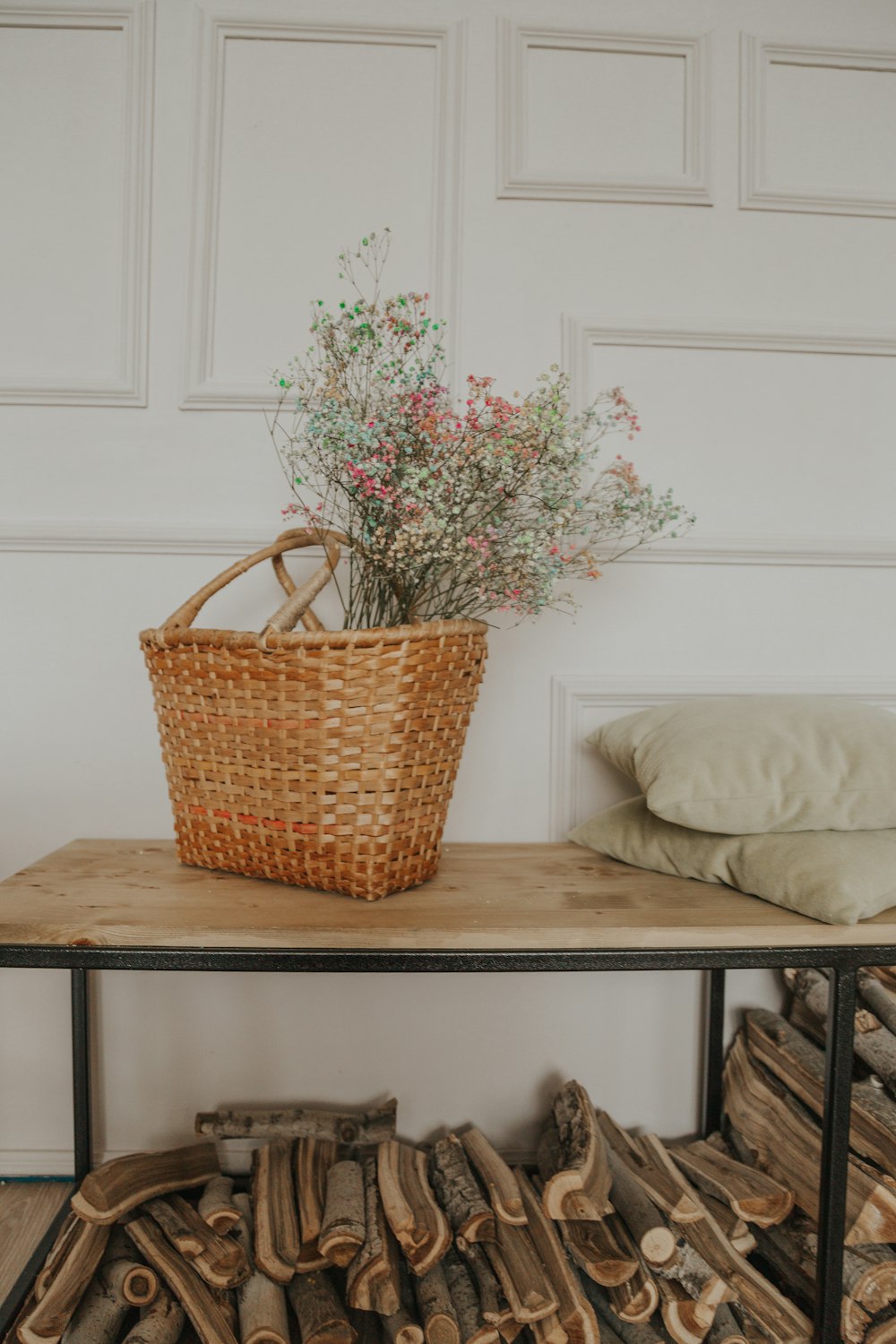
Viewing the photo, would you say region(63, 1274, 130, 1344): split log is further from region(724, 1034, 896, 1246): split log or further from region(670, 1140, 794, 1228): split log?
region(724, 1034, 896, 1246): split log

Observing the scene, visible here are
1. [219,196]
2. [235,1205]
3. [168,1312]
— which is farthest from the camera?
[219,196]

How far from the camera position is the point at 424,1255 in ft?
4.04

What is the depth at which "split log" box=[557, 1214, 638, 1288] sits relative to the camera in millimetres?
1204

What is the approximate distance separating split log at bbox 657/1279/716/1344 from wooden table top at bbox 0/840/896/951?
1.86 feet

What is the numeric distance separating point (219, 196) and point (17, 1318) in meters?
1.88

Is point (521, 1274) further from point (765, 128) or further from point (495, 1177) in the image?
point (765, 128)

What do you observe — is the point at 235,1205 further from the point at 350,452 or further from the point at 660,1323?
the point at 350,452

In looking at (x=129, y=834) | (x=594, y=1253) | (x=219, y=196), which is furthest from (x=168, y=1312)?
(x=219, y=196)

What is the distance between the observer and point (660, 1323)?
4.06ft

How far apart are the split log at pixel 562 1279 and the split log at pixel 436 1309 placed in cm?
15

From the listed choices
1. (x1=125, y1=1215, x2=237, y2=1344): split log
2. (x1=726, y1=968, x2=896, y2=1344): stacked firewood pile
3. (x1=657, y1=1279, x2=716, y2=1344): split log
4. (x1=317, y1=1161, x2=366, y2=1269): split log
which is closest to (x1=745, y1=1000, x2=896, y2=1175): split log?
(x1=726, y1=968, x2=896, y2=1344): stacked firewood pile

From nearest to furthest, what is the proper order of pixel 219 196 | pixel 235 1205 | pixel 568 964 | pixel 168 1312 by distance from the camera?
1. pixel 568 964
2. pixel 168 1312
3. pixel 235 1205
4. pixel 219 196

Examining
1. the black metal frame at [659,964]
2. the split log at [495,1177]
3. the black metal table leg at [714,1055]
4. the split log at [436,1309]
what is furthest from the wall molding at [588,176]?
the split log at [436,1309]

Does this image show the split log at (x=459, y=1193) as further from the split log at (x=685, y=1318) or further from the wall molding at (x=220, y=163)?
the wall molding at (x=220, y=163)
